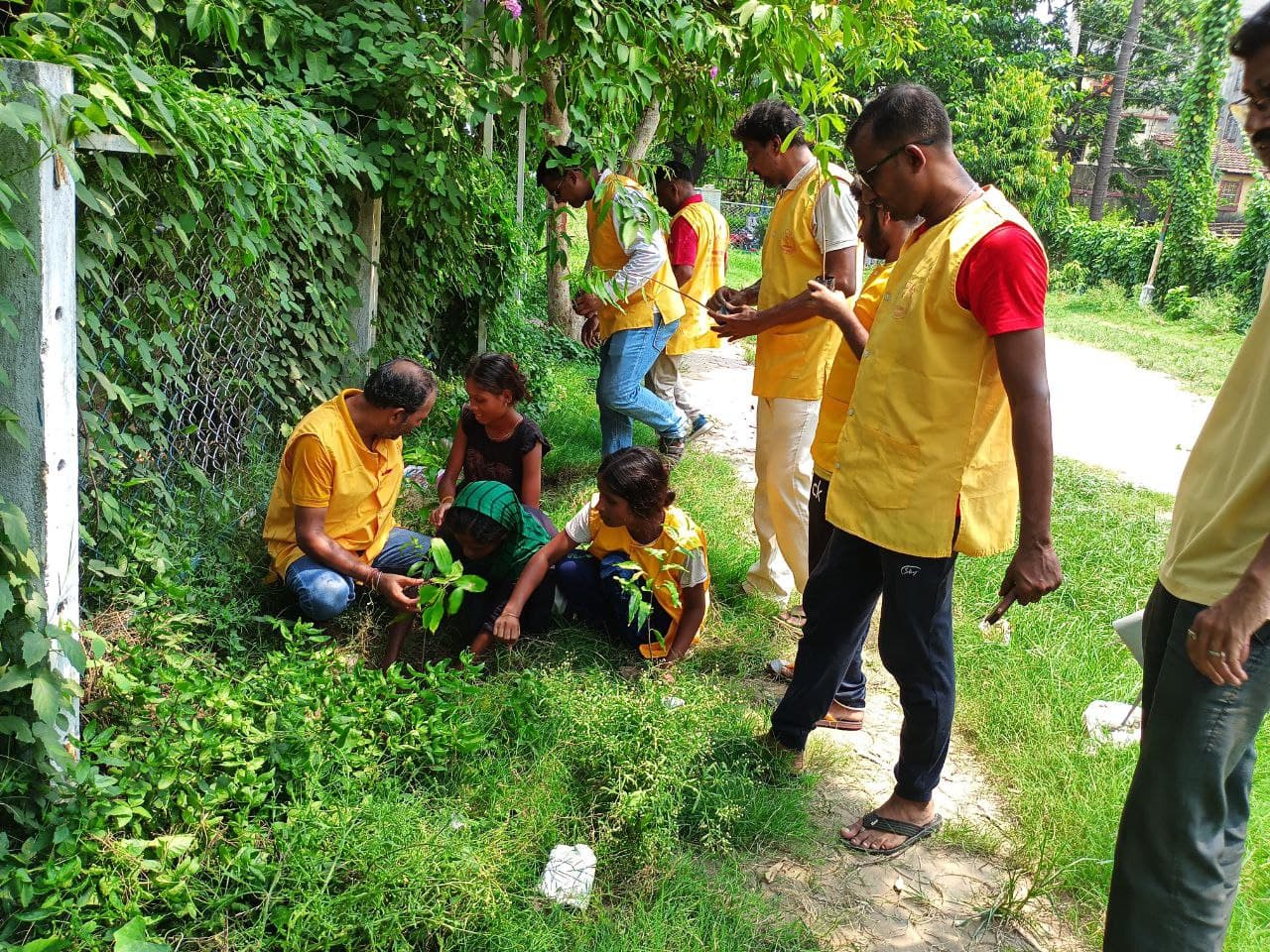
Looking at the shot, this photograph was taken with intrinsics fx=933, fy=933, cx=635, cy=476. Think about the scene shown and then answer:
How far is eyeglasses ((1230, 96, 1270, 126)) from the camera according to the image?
1727 millimetres

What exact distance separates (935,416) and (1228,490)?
2.22 feet

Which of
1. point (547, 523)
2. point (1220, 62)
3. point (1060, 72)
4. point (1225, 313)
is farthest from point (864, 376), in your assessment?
point (1060, 72)

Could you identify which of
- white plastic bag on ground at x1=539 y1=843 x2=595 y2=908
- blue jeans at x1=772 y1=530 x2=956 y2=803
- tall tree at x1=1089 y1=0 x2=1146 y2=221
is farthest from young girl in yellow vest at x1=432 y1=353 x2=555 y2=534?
tall tree at x1=1089 y1=0 x2=1146 y2=221

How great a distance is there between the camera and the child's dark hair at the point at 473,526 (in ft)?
11.4

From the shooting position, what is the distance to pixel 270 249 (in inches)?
138

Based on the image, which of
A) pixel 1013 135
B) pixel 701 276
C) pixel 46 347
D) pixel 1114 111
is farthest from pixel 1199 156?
pixel 46 347

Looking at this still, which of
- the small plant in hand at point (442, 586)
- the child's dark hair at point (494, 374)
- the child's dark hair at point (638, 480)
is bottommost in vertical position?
the small plant in hand at point (442, 586)

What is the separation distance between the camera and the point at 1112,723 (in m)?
3.22

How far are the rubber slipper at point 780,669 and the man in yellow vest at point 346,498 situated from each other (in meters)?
1.36

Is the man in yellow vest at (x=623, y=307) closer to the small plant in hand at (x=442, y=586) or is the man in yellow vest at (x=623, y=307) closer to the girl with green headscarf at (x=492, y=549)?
the girl with green headscarf at (x=492, y=549)

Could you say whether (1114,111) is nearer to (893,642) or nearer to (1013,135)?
(1013,135)

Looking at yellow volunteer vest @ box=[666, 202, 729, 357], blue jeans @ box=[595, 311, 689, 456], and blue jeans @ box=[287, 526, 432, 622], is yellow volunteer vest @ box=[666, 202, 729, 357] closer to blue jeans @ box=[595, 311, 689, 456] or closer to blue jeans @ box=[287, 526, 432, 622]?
blue jeans @ box=[595, 311, 689, 456]

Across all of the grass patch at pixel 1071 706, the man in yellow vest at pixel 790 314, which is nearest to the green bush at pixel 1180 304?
the grass patch at pixel 1071 706

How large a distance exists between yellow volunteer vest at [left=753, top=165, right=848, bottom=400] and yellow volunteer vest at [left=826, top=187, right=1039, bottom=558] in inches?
46.6
